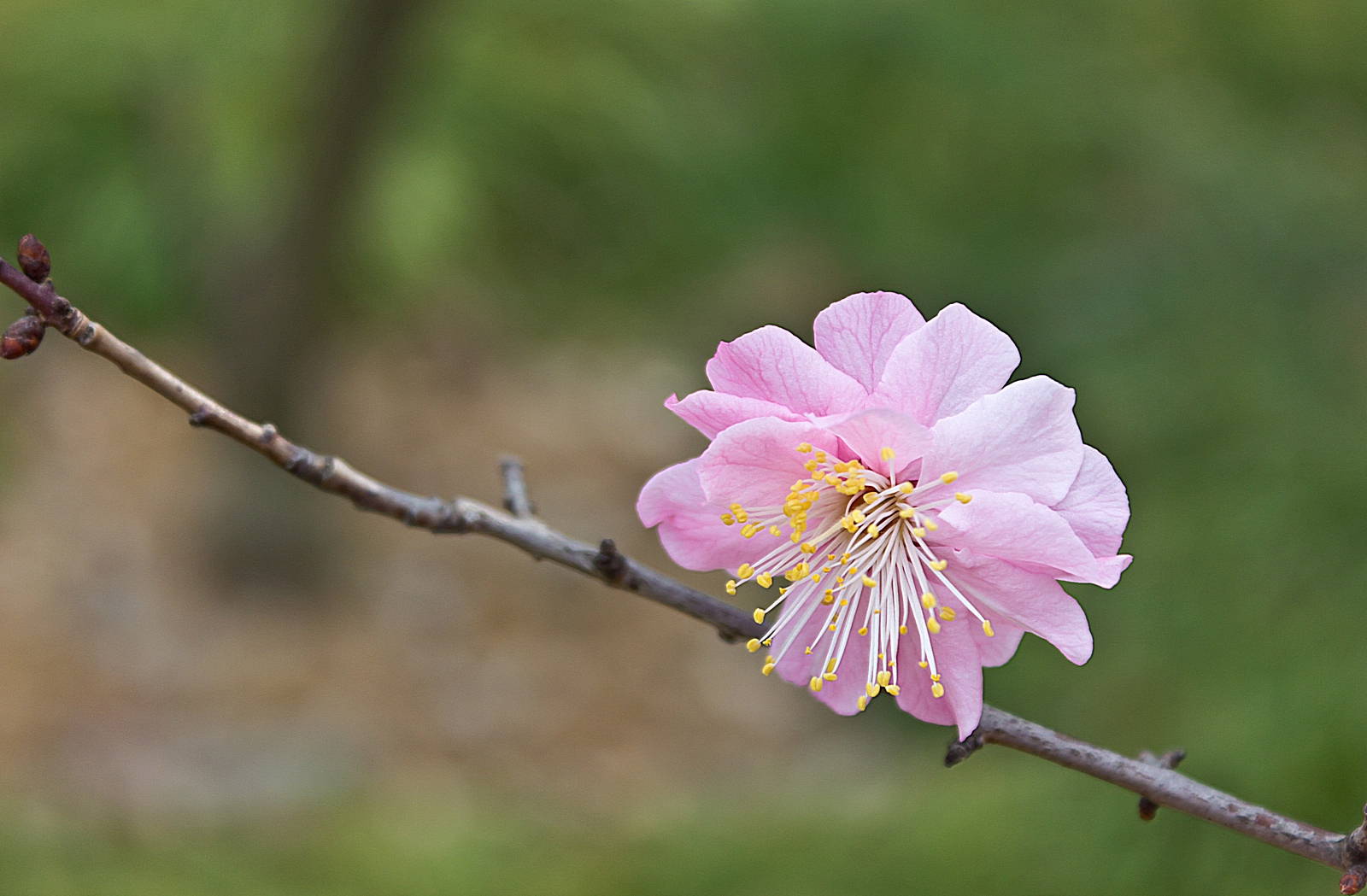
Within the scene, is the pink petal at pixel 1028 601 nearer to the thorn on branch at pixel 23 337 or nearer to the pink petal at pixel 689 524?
the pink petal at pixel 689 524

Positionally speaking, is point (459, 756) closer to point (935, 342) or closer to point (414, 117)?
point (414, 117)

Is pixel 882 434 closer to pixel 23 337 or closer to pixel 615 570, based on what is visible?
pixel 615 570

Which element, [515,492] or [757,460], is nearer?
[757,460]

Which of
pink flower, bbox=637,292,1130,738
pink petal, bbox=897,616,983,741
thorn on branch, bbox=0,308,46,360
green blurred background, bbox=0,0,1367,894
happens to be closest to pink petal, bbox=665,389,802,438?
pink flower, bbox=637,292,1130,738

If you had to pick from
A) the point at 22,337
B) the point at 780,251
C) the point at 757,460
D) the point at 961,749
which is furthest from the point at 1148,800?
the point at 780,251

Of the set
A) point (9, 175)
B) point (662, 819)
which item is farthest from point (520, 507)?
point (9, 175)

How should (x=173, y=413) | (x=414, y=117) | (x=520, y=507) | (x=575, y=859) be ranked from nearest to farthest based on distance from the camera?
(x=520, y=507) → (x=575, y=859) → (x=414, y=117) → (x=173, y=413)
